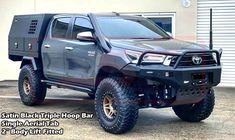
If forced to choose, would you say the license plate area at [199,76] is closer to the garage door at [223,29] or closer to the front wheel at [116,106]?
the front wheel at [116,106]

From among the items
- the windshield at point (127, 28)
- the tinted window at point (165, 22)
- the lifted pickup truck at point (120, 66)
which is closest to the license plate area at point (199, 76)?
the lifted pickup truck at point (120, 66)

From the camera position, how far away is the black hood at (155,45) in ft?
23.3

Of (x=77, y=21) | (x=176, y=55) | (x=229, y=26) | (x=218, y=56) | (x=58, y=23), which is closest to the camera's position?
(x=176, y=55)

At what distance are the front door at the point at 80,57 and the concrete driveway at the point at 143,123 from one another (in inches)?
32.5

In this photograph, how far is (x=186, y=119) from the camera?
332 inches

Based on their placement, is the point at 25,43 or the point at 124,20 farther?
the point at 25,43

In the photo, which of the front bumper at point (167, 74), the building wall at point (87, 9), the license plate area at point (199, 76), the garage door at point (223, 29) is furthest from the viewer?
the building wall at point (87, 9)

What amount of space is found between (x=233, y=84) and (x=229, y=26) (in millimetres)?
1822

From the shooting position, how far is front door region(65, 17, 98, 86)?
800cm

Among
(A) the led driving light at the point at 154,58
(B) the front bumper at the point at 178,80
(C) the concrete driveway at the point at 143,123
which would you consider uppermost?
(A) the led driving light at the point at 154,58

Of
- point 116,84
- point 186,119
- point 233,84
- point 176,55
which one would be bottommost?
point 233,84

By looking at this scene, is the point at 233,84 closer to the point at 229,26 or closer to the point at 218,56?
the point at 229,26

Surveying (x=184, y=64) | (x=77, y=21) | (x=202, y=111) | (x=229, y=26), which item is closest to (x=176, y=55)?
(x=184, y=64)

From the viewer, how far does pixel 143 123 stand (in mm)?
8250
